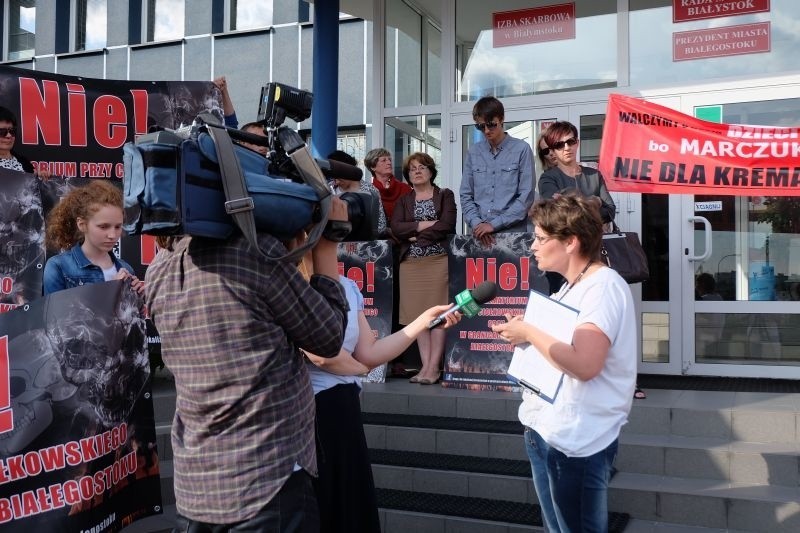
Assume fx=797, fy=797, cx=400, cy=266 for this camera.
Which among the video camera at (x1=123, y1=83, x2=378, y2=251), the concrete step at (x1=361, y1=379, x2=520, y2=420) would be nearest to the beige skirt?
the concrete step at (x1=361, y1=379, x2=520, y2=420)

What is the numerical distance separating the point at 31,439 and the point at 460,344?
389 cm

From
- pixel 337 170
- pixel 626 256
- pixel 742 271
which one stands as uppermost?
pixel 337 170

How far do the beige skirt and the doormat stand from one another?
185 cm

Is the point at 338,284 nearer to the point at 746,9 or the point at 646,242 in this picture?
the point at 646,242

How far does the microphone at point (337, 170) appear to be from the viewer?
236 centimetres

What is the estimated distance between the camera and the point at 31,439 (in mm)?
3465

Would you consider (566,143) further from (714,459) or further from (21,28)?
(21,28)

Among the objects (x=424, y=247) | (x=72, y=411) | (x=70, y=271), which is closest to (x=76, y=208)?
(x=70, y=271)

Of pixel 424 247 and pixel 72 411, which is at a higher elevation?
pixel 424 247

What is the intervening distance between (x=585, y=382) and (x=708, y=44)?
562 centimetres

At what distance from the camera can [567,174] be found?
6117 millimetres

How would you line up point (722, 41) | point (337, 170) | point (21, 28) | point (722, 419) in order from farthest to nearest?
point (21, 28), point (722, 41), point (722, 419), point (337, 170)

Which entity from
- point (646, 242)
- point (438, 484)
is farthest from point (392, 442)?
point (646, 242)

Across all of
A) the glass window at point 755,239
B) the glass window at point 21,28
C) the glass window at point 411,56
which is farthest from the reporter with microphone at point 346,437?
the glass window at point 21,28
